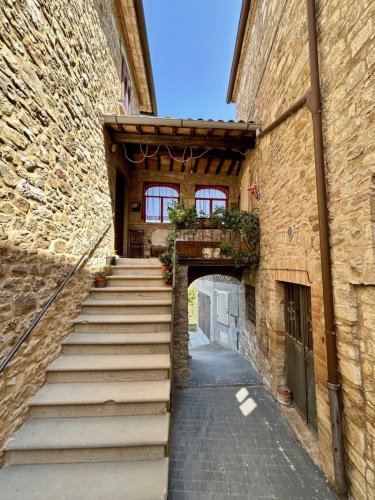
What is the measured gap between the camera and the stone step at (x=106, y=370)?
2.71m

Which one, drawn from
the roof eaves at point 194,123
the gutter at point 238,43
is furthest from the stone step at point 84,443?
the gutter at point 238,43

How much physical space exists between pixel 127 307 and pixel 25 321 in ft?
5.30

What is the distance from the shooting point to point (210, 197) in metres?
8.24

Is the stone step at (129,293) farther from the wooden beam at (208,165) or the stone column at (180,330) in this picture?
the wooden beam at (208,165)

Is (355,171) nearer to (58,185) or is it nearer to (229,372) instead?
(58,185)

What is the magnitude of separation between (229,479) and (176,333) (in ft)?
8.52

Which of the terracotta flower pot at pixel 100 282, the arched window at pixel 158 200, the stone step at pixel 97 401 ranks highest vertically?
the arched window at pixel 158 200

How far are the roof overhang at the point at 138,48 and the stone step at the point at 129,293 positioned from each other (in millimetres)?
7434

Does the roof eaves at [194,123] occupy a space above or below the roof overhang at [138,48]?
below

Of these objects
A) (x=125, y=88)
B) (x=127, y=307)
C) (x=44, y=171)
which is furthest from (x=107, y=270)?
(x=125, y=88)

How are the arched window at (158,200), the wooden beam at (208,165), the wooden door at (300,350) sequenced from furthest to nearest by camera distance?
the arched window at (158,200) → the wooden beam at (208,165) → the wooden door at (300,350)

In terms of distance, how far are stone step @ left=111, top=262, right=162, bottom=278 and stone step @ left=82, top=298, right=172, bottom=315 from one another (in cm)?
106

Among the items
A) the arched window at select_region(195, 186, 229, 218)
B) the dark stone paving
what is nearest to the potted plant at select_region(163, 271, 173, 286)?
the dark stone paving

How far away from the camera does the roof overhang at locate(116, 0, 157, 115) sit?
19.1 feet
